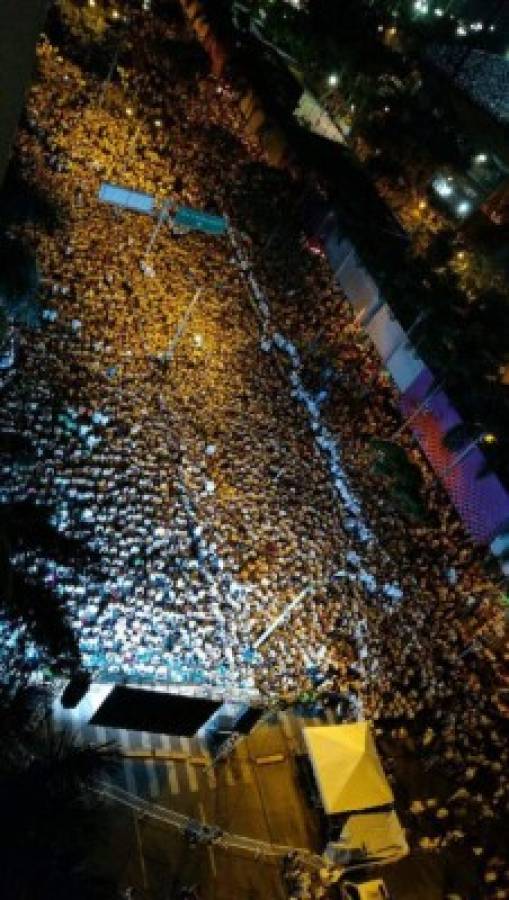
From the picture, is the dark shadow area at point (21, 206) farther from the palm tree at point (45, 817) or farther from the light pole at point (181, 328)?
the palm tree at point (45, 817)

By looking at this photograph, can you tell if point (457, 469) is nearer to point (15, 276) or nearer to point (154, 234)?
point (154, 234)

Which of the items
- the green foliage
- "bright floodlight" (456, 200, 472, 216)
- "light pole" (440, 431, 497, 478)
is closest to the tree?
the green foliage

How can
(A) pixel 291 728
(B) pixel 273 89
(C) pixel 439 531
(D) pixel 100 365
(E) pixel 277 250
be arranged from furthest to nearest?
(B) pixel 273 89 → (E) pixel 277 250 → (C) pixel 439 531 → (D) pixel 100 365 → (A) pixel 291 728

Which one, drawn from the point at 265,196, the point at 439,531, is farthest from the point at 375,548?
the point at 265,196

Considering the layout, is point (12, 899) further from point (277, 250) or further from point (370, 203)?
point (370, 203)

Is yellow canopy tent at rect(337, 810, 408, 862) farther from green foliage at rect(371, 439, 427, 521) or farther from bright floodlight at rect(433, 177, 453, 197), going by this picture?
bright floodlight at rect(433, 177, 453, 197)

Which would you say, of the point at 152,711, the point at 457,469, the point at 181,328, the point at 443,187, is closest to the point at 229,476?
the point at 181,328
